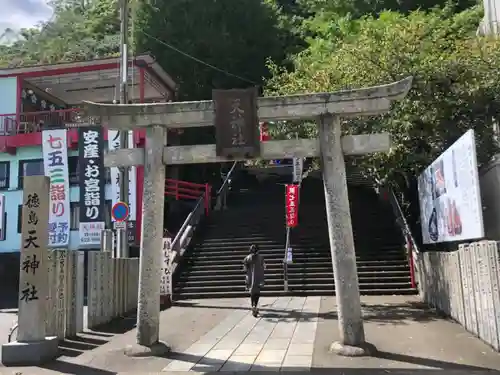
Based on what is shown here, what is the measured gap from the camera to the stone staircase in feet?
51.8

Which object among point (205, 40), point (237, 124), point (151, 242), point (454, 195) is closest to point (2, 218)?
point (205, 40)

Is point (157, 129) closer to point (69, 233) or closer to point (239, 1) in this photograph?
point (69, 233)

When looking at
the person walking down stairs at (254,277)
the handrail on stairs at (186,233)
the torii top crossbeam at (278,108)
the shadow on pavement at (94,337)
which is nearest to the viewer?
the torii top crossbeam at (278,108)

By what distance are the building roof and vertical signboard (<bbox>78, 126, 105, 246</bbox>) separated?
285 centimetres

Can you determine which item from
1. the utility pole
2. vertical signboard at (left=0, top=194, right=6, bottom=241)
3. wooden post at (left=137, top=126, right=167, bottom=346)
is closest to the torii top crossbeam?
wooden post at (left=137, top=126, right=167, bottom=346)

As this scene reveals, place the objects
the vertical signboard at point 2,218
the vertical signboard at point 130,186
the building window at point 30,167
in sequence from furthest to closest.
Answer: the building window at point 30,167
the vertical signboard at point 2,218
the vertical signboard at point 130,186

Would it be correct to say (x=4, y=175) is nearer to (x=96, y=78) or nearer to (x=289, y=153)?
(x=96, y=78)

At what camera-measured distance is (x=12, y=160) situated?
74.3 feet

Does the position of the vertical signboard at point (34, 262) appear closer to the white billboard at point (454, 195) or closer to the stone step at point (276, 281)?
the white billboard at point (454, 195)

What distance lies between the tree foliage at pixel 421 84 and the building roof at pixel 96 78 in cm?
1110

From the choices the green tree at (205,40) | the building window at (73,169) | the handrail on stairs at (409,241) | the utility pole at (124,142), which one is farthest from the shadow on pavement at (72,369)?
the green tree at (205,40)

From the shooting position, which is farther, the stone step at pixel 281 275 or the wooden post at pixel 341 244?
the stone step at pixel 281 275

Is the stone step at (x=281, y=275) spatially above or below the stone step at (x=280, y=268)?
below

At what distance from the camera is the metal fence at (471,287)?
7445mm
